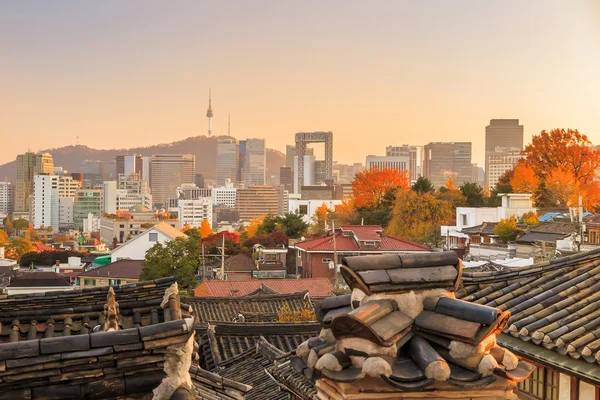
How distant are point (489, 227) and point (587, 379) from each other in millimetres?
35600

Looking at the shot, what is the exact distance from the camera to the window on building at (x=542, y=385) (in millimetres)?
6008

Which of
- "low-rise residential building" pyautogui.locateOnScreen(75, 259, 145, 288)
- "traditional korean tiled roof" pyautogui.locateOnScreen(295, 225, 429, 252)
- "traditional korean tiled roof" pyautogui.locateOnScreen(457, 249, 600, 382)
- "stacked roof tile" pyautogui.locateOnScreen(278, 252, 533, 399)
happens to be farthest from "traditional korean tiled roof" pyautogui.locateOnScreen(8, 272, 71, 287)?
"stacked roof tile" pyautogui.locateOnScreen(278, 252, 533, 399)

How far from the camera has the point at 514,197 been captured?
45.5 meters

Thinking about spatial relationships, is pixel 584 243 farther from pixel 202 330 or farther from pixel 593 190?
pixel 593 190

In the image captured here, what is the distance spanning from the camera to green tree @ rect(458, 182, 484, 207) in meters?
54.7

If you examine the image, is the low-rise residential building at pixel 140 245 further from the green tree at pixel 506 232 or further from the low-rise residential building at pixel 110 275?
the green tree at pixel 506 232

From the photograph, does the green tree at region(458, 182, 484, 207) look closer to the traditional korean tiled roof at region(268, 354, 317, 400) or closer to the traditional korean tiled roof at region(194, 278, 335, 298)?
the traditional korean tiled roof at region(194, 278, 335, 298)

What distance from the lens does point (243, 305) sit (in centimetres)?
2175

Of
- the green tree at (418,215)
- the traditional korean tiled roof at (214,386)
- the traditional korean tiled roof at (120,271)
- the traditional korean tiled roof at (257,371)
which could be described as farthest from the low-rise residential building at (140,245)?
the traditional korean tiled roof at (214,386)

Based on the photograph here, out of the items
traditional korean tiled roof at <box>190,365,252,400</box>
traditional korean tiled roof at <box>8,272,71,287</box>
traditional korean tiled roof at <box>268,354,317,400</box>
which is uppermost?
traditional korean tiled roof at <box>190,365,252,400</box>

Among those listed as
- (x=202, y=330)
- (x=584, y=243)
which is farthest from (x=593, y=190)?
(x=202, y=330)

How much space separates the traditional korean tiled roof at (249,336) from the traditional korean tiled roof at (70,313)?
27.3 ft

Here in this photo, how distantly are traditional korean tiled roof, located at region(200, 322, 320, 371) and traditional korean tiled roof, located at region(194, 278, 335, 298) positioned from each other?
13.0 m

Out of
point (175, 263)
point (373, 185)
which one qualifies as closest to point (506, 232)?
point (175, 263)
